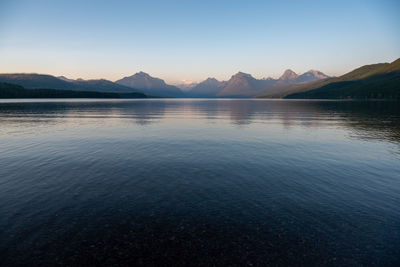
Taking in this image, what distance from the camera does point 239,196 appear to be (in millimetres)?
18922

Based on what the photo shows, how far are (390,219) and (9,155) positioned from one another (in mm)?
46548

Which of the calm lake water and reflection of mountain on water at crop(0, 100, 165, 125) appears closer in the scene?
the calm lake water

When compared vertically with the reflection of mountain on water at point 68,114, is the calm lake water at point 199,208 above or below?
below

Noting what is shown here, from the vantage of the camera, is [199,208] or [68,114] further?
[68,114]

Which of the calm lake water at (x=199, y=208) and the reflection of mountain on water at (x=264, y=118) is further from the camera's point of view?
the reflection of mountain on water at (x=264, y=118)

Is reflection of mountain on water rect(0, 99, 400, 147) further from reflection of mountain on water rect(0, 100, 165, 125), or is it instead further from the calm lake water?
the calm lake water

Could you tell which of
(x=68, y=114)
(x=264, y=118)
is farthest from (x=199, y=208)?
(x=68, y=114)

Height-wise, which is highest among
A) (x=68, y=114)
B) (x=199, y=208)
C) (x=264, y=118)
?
(x=68, y=114)

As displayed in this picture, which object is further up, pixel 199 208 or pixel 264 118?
pixel 264 118

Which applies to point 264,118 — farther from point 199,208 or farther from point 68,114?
point 68,114

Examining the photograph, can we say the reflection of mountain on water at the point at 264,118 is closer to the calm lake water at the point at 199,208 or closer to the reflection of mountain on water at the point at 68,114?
the reflection of mountain on water at the point at 68,114

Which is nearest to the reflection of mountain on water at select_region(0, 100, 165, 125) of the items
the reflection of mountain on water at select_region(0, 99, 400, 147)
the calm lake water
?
the reflection of mountain on water at select_region(0, 99, 400, 147)

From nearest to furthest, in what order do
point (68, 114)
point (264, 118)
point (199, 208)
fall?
point (199, 208)
point (264, 118)
point (68, 114)

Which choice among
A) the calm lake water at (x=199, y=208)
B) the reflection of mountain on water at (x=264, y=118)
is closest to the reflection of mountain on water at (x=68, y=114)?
the reflection of mountain on water at (x=264, y=118)
